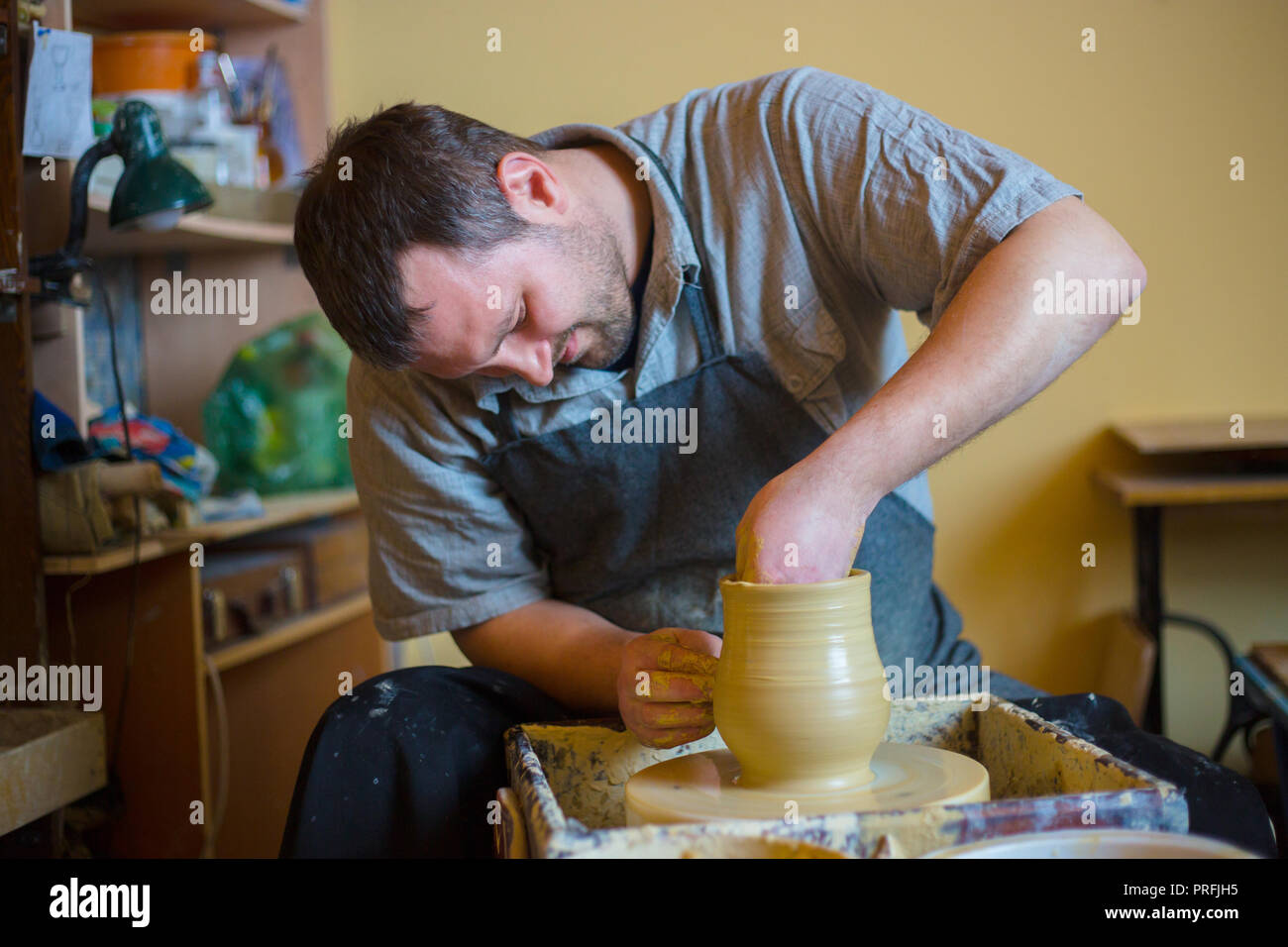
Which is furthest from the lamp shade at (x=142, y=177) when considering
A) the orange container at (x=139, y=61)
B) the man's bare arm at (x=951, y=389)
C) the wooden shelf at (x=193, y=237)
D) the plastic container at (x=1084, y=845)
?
the plastic container at (x=1084, y=845)

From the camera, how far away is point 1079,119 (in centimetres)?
207

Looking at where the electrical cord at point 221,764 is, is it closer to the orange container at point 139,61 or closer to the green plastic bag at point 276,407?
the green plastic bag at point 276,407

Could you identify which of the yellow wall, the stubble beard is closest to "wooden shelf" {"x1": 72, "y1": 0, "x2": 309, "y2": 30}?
the yellow wall

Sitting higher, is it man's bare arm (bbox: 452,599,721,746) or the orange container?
the orange container

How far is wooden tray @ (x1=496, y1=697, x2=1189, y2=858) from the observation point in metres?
0.60

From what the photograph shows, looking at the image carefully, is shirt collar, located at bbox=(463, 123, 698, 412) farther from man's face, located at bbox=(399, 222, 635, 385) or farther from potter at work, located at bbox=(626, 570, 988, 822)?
potter at work, located at bbox=(626, 570, 988, 822)

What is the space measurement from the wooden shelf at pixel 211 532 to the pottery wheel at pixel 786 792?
3.04ft

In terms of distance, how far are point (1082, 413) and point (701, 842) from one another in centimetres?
188

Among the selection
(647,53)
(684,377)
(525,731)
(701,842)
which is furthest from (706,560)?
(647,53)

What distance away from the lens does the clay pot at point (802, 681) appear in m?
0.73

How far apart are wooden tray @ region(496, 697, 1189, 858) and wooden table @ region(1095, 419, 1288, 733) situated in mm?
1245

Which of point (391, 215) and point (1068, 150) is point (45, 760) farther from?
point (1068, 150)

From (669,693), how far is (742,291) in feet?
1.50

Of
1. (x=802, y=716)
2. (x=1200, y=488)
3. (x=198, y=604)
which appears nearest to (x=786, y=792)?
(x=802, y=716)
